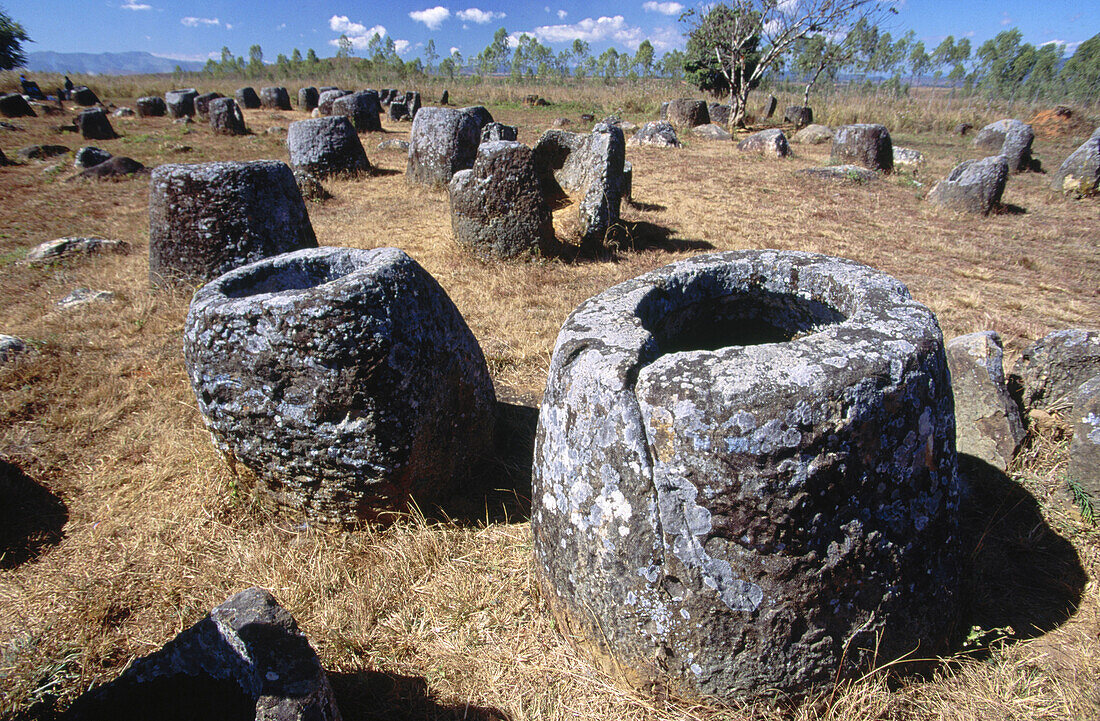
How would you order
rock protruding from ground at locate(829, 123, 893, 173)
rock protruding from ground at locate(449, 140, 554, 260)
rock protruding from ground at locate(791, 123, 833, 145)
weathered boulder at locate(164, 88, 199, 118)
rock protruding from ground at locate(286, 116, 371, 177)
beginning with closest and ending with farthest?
1. rock protruding from ground at locate(449, 140, 554, 260)
2. rock protruding from ground at locate(286, 116, 371, 177)
3. rock protruding from ground at locate(829, 123, 893, 173)
4. rock protruding from ground at locate(791, 123, 833, 145)
5. weathered boulder at locate(164, 88, 199, 118)

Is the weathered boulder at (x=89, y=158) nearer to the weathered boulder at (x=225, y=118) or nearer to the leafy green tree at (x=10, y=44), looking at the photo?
the weathered boulder at (x=225, y=118)

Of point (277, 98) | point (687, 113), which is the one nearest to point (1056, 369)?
point (687, 113)

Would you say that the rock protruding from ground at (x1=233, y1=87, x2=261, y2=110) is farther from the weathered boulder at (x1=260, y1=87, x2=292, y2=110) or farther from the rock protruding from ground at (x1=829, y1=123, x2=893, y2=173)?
the rock protruding from ground at (x1=829, y1=123, x2=893, y2=173)

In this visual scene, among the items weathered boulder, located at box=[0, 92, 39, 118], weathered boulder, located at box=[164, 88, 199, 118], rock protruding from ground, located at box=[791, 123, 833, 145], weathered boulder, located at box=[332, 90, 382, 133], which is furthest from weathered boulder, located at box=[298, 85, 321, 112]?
rock protruding from ground, located at box=[791, 123, 833, 145]

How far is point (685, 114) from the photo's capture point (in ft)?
63.5

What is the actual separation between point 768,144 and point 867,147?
282cm

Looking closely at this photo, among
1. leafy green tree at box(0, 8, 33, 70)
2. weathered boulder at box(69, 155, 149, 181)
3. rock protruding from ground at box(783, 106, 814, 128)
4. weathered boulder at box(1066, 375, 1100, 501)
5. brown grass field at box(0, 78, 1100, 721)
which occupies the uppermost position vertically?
leafy green tree at box(0, 8, 33, 70)

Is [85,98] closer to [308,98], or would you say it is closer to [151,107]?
[151,107]

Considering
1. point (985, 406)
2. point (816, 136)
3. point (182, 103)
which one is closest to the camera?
point (985, 406)

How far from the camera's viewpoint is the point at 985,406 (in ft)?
10.3

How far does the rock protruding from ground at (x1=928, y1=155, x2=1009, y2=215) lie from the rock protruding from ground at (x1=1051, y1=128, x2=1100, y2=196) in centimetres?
252

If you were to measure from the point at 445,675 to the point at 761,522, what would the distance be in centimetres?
134

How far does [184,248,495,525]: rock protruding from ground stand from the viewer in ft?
7.66

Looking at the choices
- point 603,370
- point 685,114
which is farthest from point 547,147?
point 685,114
